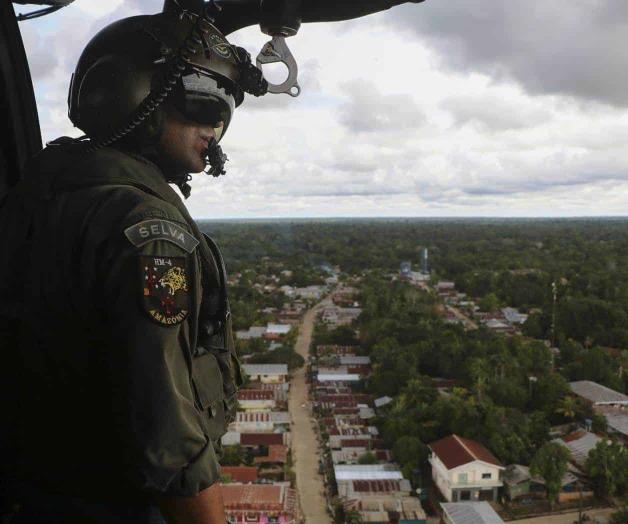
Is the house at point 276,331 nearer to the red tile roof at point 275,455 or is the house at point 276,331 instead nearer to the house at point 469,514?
the red tile roof at point 275,455

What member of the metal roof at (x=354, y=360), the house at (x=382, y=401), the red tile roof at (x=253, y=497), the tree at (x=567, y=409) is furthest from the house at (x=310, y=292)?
the red tile roof at (x=253, y=497)

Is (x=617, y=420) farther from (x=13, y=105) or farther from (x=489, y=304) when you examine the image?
(x=489, y=304)

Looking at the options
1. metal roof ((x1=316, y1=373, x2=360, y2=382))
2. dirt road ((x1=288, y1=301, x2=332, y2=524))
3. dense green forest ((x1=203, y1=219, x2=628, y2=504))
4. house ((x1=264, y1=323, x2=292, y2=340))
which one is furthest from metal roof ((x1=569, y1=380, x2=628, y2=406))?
house ((x1=264, y1=323, x2=292, y2=340))

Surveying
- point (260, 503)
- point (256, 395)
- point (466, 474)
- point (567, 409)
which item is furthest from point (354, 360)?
point (260, 503)

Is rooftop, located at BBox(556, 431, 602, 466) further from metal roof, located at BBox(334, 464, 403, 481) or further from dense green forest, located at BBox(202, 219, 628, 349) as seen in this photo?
dense green forest, located at BBox(202, 219, 628, 349)

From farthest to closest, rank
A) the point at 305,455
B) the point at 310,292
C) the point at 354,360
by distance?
the point at 310,292 → the point at 354,360 → the point at 305,455

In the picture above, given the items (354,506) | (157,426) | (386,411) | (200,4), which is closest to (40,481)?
(157,426)

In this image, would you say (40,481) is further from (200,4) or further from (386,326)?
(386,326)
